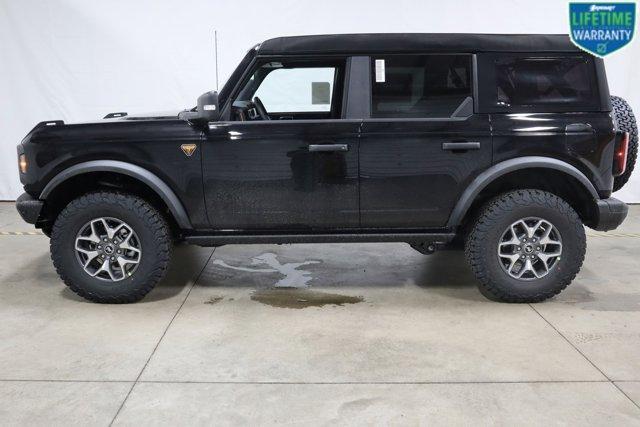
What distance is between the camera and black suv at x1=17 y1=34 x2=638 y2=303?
3.89 m

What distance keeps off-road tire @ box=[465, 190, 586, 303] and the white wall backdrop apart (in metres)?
3.77

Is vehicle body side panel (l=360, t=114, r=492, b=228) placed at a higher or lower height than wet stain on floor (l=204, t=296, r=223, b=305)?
higher

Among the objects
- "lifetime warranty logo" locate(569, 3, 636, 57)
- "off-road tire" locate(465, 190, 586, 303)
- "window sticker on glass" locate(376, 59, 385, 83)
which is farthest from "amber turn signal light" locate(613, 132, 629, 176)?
"lifetime warranty logo" locate(569, 3, 636, 57)

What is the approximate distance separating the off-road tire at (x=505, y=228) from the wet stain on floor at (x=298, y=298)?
2.68 ft

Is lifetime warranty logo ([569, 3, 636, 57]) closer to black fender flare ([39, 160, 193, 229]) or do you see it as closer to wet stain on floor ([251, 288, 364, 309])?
wet stain on floor ([251, 288, 364, 309])

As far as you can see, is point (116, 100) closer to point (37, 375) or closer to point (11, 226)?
point (11, 226)

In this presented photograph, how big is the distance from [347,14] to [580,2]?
2.57m

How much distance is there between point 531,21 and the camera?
724cm

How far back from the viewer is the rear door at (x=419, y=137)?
389cm

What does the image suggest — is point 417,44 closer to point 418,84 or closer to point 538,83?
point 418,84

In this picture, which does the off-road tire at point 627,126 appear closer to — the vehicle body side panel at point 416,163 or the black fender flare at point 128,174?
the vehicle body side panel at point 416,163

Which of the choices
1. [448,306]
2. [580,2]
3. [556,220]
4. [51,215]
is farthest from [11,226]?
[580,2]

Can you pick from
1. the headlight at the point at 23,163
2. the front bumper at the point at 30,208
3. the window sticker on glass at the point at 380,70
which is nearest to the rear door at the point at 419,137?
the window sticker on glass at the point at 380,70

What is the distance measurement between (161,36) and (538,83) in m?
4.74
